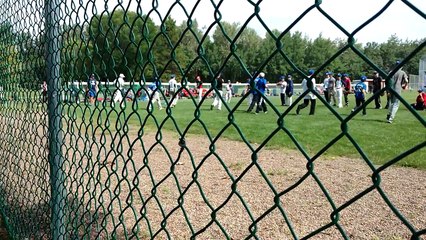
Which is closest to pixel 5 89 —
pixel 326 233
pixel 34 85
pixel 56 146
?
pixel 34 85

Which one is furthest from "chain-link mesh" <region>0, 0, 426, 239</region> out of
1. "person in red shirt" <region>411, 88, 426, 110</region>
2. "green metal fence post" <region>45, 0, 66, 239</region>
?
"person in red shirt" <region>411, 88, 426, 110</region>

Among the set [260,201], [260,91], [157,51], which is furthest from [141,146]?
[260,91]

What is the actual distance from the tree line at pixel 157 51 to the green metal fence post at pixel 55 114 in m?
0.07

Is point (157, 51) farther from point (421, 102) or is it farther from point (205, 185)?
point (421, 102)

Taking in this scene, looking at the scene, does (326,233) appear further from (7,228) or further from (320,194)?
(7,228)

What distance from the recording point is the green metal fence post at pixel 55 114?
2396 millimetres

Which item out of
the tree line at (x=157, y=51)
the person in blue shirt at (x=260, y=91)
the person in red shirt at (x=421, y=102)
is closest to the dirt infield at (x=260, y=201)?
the tree line at (x=157, y=51)

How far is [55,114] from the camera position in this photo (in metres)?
2.54

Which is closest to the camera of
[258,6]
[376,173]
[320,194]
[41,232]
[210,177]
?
[376,173]

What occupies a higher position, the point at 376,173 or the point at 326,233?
the point at 376,173

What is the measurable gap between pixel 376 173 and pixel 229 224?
10.2ft

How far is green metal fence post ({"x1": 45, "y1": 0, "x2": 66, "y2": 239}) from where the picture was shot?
240cm

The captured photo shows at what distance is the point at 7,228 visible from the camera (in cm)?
390

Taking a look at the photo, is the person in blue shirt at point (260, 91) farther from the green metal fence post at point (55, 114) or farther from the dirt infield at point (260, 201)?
the green metal fence post at point (55, 114)
